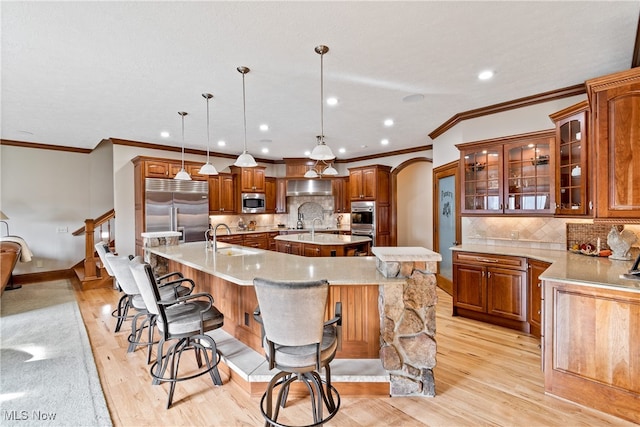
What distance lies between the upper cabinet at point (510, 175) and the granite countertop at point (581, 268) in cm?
54

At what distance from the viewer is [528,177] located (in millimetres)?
3771

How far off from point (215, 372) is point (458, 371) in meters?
2.13

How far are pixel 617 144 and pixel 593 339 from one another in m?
1.50

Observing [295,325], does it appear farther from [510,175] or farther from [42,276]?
[42,276]

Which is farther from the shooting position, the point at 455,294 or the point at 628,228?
the point at 455,294

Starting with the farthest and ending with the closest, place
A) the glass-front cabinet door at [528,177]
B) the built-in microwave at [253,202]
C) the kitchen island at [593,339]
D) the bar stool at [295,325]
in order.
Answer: the built-in microwave at [253,202]
the glass-front cabinet door at [528,177]
the kitchen island at [593,339]
the bar stool at [295,325]

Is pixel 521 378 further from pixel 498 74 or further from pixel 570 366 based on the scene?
pixel 498 74

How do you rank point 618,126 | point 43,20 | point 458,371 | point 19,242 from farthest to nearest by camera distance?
1. point 19,242
2. point 458,371
3. point 618,126
4. point 43,20

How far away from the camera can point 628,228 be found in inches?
124

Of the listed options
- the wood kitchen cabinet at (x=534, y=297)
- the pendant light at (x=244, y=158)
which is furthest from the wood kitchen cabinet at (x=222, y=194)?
the wood kitchen cabinet at (x=534, y=297)

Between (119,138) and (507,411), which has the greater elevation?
(119,138)

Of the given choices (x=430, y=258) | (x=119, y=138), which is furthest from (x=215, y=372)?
(x=119, y=138)

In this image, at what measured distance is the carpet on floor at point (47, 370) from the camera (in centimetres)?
216

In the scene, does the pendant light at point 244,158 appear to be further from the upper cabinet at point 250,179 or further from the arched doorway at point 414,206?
the arched doorway at point 414,206
